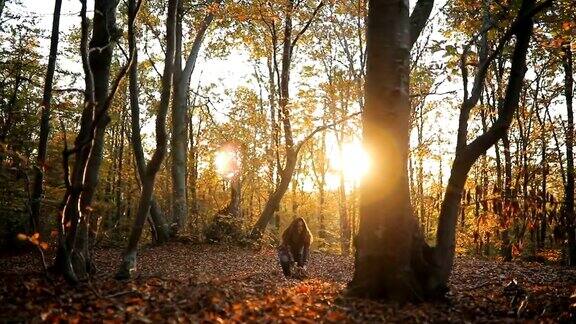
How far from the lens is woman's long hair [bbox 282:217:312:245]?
30.7 ft

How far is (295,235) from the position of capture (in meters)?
9.48

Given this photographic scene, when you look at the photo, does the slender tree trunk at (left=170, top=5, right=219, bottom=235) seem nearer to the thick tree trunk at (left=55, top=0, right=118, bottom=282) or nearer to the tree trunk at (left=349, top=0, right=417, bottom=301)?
the thick tree trunk at (left=55, top=0, right=118, bottom=282)

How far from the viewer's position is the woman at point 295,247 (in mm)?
9281

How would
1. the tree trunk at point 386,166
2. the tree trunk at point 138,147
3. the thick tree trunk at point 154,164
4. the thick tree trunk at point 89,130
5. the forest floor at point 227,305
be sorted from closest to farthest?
the forest floor at point 227,305 < the tree trunk at point 386,166 < the thick tree trunk at point 89,130 < the thick tree trunk at point 154,164 < the tree trunk at point 138,147

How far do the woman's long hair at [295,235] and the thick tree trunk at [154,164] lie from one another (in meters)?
3.01

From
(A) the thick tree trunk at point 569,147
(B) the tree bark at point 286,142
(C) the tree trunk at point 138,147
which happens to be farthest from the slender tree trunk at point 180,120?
(A) the thick tree trunk at point 569,147

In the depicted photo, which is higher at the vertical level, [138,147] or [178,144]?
[178,144]

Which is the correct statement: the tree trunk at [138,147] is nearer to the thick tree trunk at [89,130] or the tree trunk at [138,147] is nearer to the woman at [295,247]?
the thick tree trunk at [89,130]

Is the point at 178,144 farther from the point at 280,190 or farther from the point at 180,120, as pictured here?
the point at 280,190

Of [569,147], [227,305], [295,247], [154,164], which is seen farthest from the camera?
[569,147]

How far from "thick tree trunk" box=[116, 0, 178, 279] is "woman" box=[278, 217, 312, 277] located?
9.87ft

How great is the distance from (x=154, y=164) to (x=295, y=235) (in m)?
3.45

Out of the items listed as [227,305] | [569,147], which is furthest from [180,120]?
[569,147]

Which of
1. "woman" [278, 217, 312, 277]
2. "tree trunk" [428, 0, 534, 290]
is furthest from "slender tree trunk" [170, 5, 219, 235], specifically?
"tree trunk" [428, 0, 534, 290]
